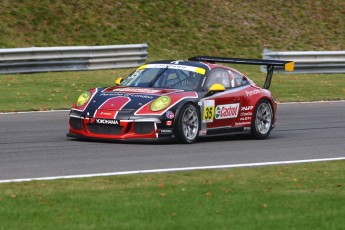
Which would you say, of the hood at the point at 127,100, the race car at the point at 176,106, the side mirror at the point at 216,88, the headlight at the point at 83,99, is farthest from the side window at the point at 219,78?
the headlight at the point at 83,99

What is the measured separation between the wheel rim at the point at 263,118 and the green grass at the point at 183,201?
461 centimetres

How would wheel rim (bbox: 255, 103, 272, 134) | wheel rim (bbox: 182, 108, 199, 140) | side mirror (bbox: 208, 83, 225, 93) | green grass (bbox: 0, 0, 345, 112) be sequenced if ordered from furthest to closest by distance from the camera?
green grass (bbox: 0, 0, 345, 112) → wheel rim (bbox: 255, 103, 272, 134) → side mirror (bbox: 208, 83, 225, 93) → wheel rim (bbox: 182, 108, 199, 140)

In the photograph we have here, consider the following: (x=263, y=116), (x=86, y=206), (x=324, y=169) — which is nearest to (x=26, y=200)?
(x=86, y=206)

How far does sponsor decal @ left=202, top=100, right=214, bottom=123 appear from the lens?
1516 centimetres

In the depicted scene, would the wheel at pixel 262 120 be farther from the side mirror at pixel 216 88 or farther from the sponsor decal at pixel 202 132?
the sponsor decal at pixel 202 132

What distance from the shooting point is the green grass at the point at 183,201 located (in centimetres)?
843

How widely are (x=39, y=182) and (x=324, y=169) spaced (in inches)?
143

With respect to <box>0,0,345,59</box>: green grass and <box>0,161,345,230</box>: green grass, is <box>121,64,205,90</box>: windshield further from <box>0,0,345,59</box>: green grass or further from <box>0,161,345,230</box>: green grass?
<box>0,0,345,59</box>: green grass

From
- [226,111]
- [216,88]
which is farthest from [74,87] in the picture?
[216,88]

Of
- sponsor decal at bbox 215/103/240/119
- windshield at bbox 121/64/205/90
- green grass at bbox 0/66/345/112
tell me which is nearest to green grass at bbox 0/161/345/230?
sponsor decal at bbox 215/103/240/119

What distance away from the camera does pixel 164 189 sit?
401 inches

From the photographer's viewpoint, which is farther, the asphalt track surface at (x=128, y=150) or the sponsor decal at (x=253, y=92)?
the sponsor decal at (x=253, y=92)

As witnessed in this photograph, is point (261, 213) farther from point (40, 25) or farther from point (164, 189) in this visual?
point (40, 25)

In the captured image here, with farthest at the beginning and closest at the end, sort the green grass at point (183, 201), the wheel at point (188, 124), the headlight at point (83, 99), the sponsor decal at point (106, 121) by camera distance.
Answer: the headlight at point (83, 99)
the wheel at point (188, 124)
the sponsor decal at point (106, 121)
the green grass at point (183, 201)
